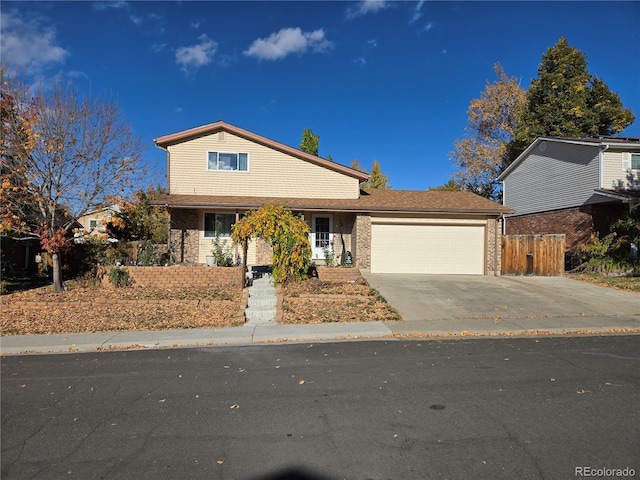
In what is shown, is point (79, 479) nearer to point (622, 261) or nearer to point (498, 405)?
point (498, 405)

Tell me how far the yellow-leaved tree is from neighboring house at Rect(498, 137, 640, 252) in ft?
45.3

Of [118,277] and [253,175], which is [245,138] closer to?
[253,175]

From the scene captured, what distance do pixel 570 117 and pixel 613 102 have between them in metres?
3.12

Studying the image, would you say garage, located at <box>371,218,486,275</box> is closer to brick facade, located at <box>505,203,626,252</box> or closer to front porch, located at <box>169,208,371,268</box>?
front porch, located at <box>169,208,371,268</box>

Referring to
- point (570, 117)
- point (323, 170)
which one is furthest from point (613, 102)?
point (323, 170)

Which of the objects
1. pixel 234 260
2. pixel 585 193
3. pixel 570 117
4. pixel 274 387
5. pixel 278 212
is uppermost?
pixel 570 117

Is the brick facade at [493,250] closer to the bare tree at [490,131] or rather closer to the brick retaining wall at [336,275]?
the brick retaining wall at [336,275]

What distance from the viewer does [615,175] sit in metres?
20.2

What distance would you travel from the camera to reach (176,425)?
172 inches

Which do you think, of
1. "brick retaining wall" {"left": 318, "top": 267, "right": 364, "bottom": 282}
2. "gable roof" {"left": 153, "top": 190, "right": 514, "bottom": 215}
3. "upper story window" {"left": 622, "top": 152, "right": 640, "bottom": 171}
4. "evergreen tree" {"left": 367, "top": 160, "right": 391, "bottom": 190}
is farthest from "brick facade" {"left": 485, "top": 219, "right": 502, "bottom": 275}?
"evergreen tree" {"left": 367, "top": 160, "right": 391, "bottom": 190}

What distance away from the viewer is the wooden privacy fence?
17.4 m

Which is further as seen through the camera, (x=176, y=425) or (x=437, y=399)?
(x=437, y=399)

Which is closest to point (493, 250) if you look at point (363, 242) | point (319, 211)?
point (363, 242)

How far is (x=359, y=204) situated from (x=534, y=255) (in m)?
7.33
